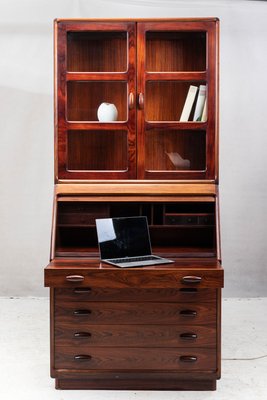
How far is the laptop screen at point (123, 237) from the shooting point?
2.90 meters

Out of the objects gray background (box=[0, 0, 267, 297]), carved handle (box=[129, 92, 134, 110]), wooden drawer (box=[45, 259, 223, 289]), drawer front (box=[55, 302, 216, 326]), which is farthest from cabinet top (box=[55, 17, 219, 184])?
gray background (box=[0, 0, 267, 297])

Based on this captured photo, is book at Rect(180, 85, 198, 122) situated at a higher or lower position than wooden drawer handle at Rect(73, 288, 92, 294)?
higher

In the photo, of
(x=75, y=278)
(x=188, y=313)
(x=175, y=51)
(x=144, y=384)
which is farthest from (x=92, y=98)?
(x=144, y=384)

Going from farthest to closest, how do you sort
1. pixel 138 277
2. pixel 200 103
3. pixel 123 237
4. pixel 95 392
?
pixel 200 103 → pixel 123 237 → pixel 95 392 → pixel 138 277

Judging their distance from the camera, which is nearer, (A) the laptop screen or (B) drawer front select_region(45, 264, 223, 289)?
(B) drawer front select_region(45, 264, 223, 289)

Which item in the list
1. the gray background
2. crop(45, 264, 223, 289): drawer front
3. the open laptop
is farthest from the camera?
the gray background

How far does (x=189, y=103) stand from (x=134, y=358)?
4.57 feet

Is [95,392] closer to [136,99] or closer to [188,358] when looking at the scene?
[188,358]

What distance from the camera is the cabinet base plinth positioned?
2809mm

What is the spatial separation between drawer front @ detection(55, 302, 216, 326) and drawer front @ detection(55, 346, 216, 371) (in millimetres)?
137

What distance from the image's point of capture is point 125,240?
2.96 metres

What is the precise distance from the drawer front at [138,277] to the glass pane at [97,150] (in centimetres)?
67

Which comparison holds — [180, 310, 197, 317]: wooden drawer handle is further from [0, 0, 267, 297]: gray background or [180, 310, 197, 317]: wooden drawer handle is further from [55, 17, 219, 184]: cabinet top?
[0, 0, 267, 297]: gray background

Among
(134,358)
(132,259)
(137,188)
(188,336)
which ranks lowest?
(134,358)
